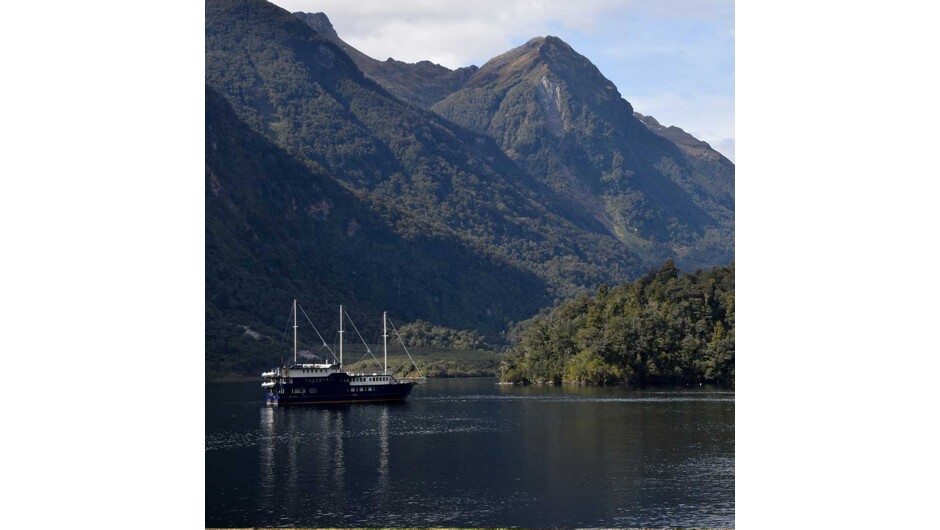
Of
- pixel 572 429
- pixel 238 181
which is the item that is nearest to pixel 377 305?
pixel 238 181

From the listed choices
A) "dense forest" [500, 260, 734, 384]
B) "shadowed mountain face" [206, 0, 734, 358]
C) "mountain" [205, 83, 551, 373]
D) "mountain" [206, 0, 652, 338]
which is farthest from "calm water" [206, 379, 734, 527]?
"mountain" [206, 0, 652, 338]

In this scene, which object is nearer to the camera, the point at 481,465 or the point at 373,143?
the point at 481,465

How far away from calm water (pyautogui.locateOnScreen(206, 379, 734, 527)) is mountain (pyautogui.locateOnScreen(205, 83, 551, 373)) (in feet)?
171

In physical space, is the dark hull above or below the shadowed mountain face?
below

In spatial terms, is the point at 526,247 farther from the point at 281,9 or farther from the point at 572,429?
the point at 572,429

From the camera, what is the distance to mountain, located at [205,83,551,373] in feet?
345

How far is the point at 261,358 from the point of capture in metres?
86.7

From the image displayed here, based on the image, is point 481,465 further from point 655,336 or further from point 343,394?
point 655,336

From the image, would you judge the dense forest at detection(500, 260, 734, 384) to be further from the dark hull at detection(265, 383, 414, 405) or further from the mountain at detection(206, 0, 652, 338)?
the mountain at detection(206, 0, 652, 338)

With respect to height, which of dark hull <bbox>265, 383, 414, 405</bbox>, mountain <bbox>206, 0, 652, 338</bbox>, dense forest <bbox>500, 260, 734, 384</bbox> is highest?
mountain <bbox>206, 0, 652, 338</bbox>

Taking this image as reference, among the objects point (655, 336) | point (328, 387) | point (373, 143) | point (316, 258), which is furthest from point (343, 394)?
point (373, 143)

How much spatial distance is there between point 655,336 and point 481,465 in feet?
120

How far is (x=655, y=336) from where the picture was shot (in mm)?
64438
